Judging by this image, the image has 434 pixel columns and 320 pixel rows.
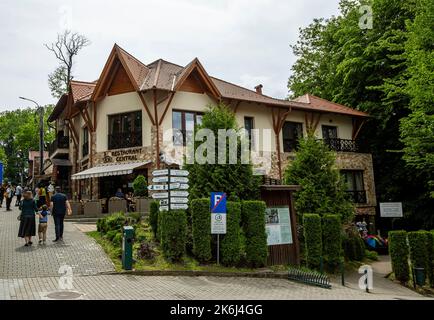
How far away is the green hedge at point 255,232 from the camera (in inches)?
512

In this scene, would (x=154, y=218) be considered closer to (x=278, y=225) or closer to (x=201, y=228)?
(x=201, y=228)

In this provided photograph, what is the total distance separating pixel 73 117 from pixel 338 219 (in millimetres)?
20628

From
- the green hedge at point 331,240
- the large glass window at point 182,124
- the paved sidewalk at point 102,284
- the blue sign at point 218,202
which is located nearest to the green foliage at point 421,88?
the green hedge at point 331,240

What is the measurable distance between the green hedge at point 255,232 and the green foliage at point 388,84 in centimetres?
1097

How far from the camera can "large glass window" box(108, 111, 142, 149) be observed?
72.4 feet

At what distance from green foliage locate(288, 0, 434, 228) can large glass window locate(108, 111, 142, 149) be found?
46.6 ft

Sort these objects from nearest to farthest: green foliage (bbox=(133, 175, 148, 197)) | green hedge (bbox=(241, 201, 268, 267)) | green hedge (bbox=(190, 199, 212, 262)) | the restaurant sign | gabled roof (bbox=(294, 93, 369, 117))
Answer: green hedge (bbox=(190, 199, 212, 262)), green hedge (bbox=(241, 201, 268, 267)), green foliage (bbox=(133, 175, 148, 197)), the restaurant sign, gabled roof (bbox=(294, 93, 369, 117))

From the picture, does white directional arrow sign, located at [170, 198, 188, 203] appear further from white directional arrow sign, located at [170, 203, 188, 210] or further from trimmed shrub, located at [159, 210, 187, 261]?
trimmed shrub, located at [159, 210, 187, 261]

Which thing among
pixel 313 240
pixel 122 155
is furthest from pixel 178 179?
pixel 122 155

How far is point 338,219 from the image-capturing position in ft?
49.6

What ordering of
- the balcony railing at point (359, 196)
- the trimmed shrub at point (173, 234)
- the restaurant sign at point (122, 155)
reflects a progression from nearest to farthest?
the trimmed shrub at point (173, 234), the restaurant sign at point (122, 155), the balcony railing at point (359, 196)

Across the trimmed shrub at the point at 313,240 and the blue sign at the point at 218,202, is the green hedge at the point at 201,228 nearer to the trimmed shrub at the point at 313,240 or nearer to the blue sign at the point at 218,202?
the blue sign at the point at 218,202

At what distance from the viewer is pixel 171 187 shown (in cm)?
1211

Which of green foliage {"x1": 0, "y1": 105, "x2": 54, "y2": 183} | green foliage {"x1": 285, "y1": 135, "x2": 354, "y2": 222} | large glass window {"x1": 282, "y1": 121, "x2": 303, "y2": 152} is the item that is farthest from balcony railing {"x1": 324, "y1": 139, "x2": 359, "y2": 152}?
green foliage {"x1": 0, "y1": 105, "x2": 54, "y2": 183}
